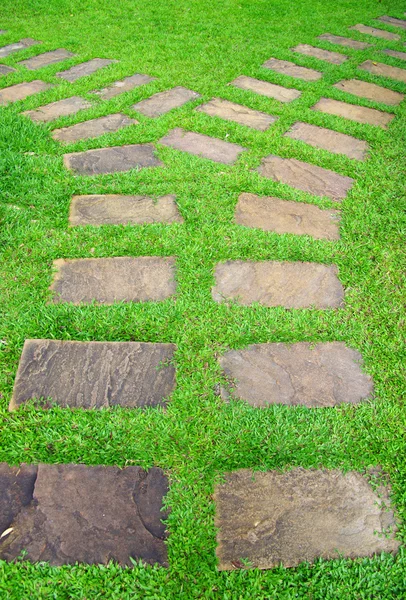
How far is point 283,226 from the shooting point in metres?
2.99

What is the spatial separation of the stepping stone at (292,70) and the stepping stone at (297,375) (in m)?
3.60

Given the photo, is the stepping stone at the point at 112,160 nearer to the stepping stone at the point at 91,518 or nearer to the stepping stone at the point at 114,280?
the stepping stone at the point at 114,280

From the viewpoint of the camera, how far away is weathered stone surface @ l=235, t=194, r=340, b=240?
297cm

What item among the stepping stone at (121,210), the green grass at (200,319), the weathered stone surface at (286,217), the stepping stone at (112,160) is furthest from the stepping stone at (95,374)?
the stepping stone at (112,160)

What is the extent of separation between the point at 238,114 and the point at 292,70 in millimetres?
1365

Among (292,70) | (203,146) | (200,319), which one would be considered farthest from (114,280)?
(292,70)

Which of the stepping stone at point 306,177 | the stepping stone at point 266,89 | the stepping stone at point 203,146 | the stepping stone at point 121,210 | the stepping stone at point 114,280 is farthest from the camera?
the stepping stone at point 266,89

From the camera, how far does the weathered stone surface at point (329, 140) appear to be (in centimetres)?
377

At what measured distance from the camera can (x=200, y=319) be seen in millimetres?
2365

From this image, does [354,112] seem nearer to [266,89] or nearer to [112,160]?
[266,89]

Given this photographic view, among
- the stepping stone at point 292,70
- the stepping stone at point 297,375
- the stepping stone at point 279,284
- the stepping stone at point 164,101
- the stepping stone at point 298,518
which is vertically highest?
the stepping stone at point 292,70

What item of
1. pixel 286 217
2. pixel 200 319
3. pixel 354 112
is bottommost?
pixel 200 319

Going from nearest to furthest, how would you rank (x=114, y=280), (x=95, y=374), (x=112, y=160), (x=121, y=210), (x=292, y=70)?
(x=95, y=374)
(x=114, y=280)
(x=121, y=210)
(x=112, y=160)
(x=292, y=70)

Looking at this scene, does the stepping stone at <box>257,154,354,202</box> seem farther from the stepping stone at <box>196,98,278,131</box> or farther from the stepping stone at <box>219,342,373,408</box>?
the stepping stone at <box>219,342,373,408</box>
